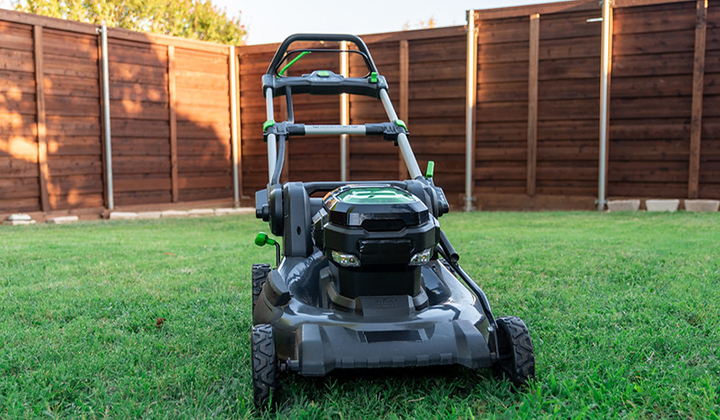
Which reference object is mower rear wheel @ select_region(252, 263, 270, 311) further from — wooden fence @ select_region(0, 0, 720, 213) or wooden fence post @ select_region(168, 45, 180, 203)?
wooden fence post @ select_region(168, 45, 180, 203)

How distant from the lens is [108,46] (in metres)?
9.73

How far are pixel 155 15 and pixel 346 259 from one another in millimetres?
21121

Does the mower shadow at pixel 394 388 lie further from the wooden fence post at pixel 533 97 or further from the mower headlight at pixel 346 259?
the wooden fence post at pixel 533 97

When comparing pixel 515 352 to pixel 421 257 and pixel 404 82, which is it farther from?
pixel 404 82

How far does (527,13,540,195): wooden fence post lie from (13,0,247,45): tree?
592 inches

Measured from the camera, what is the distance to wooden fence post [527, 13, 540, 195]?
9.33 metres

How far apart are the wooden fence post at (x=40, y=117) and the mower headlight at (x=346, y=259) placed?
828cm

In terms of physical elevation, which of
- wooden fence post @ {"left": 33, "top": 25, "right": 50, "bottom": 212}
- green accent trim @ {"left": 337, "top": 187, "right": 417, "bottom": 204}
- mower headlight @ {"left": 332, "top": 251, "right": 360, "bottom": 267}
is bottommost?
mower headlight @ {"left": 332, "top": 251, "right": 360, "bottom": 267}

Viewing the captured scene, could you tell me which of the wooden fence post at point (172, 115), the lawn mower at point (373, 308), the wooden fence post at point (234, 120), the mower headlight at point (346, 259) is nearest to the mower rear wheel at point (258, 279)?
the lawn mower at point (373, 308)

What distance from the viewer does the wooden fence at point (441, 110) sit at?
8.66 metres

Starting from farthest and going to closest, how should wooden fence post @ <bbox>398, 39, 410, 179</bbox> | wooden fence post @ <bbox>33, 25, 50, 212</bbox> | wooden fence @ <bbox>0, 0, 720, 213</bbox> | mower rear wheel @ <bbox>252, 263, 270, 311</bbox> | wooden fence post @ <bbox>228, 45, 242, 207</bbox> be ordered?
1. wooden fence post @ <bbox>228, 45, 242, 207</bbox>
2. wooden fence post @ <bbox>398, 39, 410, 179</bbox>
3. wooden fence post @ <bbox>33, 25, 50, 212</bbox>
4. wooden fence @ <bbox>0, 0, 720, 213</bbox>
5. mower rear wheel @ <bbox>252, 263, 270, 311</bbox>

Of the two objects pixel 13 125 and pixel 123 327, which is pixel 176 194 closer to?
pixel 13 125

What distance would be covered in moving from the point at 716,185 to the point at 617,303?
260 inches

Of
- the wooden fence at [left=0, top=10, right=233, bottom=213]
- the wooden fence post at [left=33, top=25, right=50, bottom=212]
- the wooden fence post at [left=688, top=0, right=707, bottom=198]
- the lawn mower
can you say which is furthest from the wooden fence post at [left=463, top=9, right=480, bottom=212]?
the lawn mower
